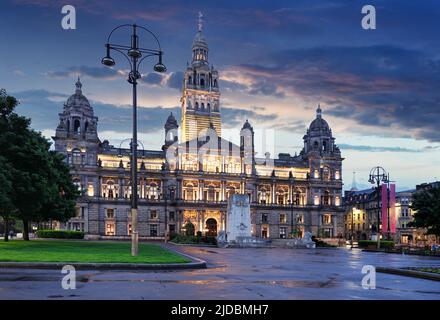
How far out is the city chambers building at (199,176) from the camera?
110 m

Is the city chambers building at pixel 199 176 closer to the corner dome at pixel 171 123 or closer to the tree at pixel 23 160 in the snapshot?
the corner dome at pixel 171 123

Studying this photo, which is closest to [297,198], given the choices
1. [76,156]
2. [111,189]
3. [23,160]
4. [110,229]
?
[111,189]

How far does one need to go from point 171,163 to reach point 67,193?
5320 cm

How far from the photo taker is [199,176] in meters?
116

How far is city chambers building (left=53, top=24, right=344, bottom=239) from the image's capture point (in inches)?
4323

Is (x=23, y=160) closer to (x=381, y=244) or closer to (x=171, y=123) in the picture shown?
(x=381, y=244)

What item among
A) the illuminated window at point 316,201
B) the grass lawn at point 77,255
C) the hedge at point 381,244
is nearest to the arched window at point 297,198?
the illuminated window at point 316,201

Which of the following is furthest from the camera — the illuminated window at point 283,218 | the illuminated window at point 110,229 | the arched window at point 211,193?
the illuminated window at point 283,218

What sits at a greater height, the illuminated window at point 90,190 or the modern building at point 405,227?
the illuminated window at point 90,190

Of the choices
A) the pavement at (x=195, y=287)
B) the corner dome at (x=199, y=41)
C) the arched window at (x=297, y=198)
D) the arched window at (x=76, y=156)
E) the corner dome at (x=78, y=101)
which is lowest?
the pavement at (x=195, y=287)

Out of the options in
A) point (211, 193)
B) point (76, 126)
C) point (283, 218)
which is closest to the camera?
point (76, 126)

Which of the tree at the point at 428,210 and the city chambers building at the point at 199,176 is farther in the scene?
the city chambers building at the point at 199,176

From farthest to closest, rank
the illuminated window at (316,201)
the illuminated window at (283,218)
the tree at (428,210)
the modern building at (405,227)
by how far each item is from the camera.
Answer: the illuminated window at (316,201), the illuminated window at (283,218), the modern building at (405,227), the tree at (428,210)
